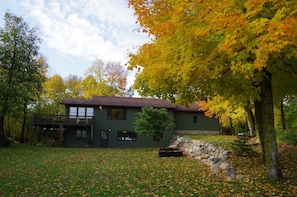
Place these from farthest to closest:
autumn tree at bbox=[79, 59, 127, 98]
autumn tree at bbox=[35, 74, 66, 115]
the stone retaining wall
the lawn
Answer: autumn tree at bbox=[79, 59, 127, 98], autumn tree at bbox=[35, 74, 66, 115], the stone retaining wall, the lawn

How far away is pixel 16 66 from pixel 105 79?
650 inches

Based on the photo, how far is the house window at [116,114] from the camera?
88.0 feet

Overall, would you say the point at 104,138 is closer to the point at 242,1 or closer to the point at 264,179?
the point at 264,179

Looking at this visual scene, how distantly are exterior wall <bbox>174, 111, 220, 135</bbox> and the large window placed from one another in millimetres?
9664

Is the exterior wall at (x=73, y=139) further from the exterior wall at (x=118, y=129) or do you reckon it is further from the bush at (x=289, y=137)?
the bush at (x=289, y=137)

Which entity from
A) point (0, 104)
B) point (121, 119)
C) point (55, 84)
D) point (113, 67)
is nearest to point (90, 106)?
point (121, 119)

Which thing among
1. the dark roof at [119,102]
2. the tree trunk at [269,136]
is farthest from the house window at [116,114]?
the tree trunk at [269,136]

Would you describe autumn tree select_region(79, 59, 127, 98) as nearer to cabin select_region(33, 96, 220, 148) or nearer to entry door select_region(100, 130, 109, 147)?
cabin select_region(33, 96, 220, 148)

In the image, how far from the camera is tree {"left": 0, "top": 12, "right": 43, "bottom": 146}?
71.8 feet

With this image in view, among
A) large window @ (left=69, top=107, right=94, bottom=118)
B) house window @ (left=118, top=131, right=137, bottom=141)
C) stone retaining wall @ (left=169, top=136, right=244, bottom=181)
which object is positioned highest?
large window @ (left=69, top=107, right=94, bottom=118)

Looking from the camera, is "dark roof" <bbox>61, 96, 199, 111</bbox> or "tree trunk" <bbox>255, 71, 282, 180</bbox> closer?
"tree trunk" <bbox>255, 71, 282, 180</bbox>

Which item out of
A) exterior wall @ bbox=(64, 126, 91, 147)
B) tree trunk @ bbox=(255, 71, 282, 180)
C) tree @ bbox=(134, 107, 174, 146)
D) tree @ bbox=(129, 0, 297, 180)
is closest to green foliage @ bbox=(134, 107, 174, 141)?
tree @ bbox=(134, 107, 174, 146)

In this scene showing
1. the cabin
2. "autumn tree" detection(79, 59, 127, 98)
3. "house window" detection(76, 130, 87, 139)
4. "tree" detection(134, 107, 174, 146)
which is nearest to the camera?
"tree" detection(134, 107, 174, 146)

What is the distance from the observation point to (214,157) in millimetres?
12539
